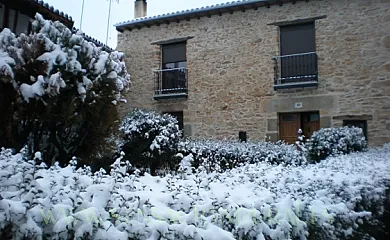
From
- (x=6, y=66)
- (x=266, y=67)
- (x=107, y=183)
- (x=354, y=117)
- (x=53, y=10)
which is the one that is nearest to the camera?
(x=107, y=183)

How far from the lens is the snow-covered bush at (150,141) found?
7.30 m

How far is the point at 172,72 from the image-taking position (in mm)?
12500

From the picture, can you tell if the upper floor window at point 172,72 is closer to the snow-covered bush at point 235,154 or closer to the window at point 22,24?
the snow-covered bush at point 235,154

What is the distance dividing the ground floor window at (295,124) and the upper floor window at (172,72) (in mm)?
3633

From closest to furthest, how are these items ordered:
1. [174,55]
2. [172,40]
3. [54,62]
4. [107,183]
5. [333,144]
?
[107,183] → [54,62] → [333,144] → [172,40] → [174,55]

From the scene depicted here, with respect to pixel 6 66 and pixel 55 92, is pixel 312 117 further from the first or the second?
pixel 6 66

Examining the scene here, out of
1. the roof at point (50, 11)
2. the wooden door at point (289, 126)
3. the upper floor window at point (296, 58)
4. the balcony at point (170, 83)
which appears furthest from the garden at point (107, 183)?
the balcony at point (170, 83)

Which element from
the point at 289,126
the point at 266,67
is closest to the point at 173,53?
the point at 266,67

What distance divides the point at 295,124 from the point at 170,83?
4.69 m

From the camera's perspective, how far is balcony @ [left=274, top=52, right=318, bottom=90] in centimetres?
1035

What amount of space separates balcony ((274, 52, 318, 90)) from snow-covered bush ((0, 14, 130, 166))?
21.5 feet

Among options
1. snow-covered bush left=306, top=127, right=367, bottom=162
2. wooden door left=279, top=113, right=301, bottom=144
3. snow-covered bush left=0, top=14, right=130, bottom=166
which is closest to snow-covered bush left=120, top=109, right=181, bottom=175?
snow-covered bush left=0, top=14, right=130, bottom=166

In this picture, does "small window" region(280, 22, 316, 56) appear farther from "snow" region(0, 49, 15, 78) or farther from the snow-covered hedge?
the snow-covered hedge

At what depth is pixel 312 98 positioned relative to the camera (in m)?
10.3
